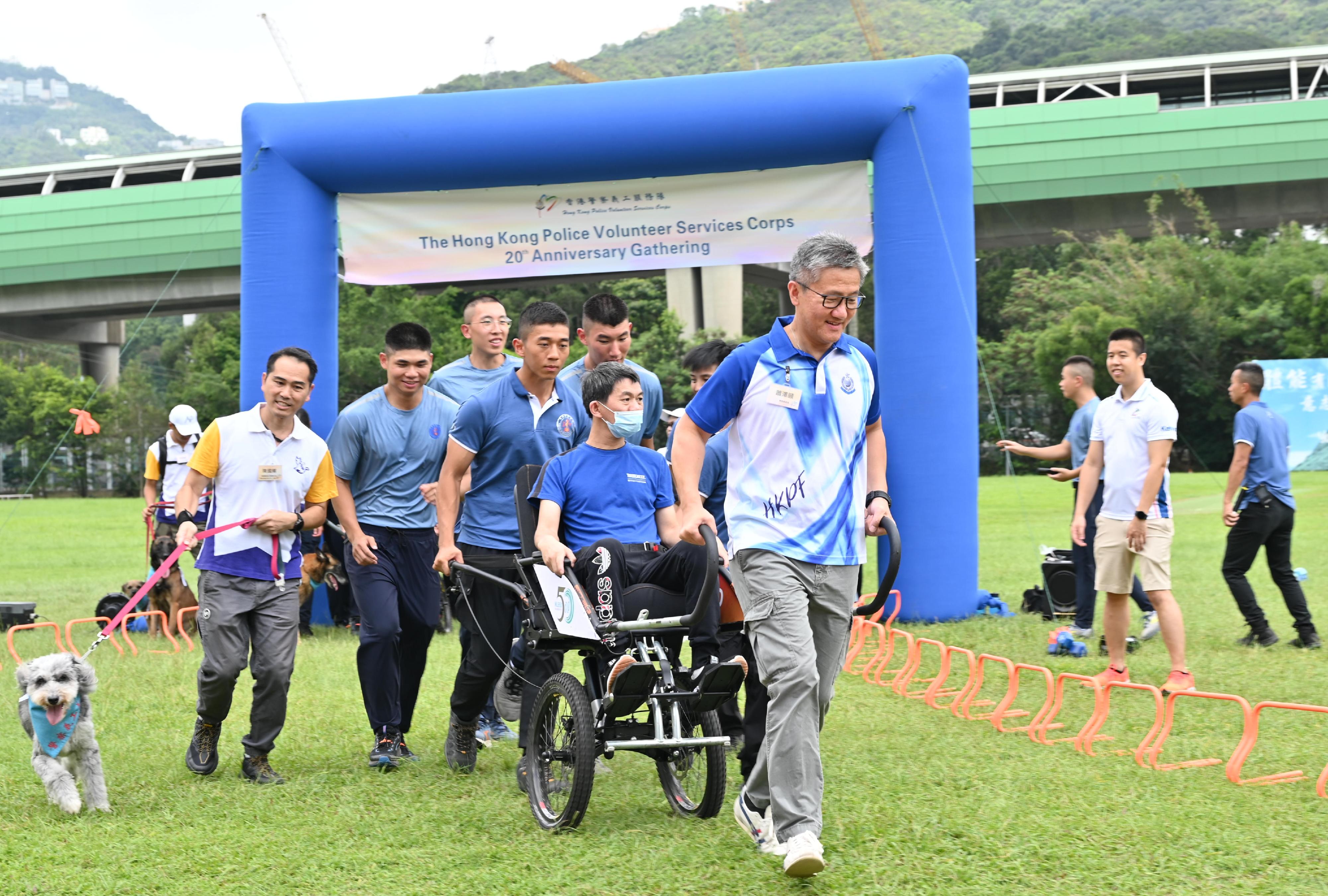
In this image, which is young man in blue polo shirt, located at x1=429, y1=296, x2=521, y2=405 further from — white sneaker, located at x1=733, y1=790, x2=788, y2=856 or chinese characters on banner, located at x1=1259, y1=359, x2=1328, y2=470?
chinese characters on banner, located at x1=1259, y1=359, x2=1328, y2=470

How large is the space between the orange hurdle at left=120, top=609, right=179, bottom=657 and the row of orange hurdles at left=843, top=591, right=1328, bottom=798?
5.09 metres

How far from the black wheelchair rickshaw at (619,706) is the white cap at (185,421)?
6.07m

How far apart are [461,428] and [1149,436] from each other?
13.1ft

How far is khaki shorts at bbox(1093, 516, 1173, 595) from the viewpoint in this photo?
24.8ft

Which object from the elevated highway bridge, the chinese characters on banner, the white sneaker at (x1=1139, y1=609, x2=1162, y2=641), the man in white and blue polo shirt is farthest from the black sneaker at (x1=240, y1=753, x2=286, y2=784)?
the chinese characters on banner

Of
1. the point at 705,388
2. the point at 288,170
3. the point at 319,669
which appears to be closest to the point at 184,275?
the point at 288,170

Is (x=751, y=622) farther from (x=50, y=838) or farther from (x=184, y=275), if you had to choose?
(x=184, y=275)

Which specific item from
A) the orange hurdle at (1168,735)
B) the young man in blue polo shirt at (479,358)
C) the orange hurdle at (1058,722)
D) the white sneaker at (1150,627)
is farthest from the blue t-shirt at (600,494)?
the white sneaker at (1150,627)

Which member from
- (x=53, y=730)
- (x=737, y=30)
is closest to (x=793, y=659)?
(x=53, y=730)

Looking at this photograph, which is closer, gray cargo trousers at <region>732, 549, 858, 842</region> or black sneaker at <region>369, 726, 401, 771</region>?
gray cargo trousers at <region>732, 549, 858, 842</region>

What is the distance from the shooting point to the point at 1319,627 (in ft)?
33.2

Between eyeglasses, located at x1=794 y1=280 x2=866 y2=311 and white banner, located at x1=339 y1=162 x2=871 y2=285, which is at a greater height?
white banner, located at x1=339 y1=162 x2=871 y2=285

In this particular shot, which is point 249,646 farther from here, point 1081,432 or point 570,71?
point 570,71

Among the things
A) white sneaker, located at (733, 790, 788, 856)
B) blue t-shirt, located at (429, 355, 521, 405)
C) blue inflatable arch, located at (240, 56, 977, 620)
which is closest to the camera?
white sneaker, located at (733, 790, 788, 856)
